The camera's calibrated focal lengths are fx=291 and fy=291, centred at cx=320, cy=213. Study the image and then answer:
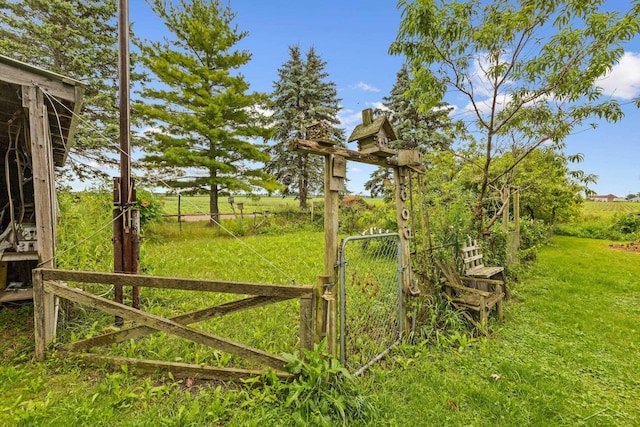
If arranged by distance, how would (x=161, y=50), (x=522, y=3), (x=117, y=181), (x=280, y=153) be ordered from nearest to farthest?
1. (x=117, y=181)
2. (x=522, y=3)
3. (x=161, y=50)
4. (x=280, y=153)

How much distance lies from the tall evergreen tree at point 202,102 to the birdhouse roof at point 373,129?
997 centimetres

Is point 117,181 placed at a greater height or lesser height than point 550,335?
greater

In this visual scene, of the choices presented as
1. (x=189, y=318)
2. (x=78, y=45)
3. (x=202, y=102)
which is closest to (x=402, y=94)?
(x=202, y=102)

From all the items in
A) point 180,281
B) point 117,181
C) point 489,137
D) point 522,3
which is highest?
point 522,3

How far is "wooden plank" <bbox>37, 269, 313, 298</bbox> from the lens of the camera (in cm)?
237

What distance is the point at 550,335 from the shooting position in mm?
3697

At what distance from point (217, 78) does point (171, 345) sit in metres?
11.6

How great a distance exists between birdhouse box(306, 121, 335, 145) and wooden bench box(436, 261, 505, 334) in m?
2.47

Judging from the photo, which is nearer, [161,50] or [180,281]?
[180,281]

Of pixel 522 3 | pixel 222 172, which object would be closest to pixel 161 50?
pixel 222 172

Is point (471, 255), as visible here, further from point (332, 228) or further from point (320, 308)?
point (320, 308)

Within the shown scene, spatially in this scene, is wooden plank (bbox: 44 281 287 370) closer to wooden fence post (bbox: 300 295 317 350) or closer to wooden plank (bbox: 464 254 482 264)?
wooden fence post (bbox: 300 295 317 350)

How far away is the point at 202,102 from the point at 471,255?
1132 centimetres

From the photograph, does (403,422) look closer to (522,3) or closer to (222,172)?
(522,3)
